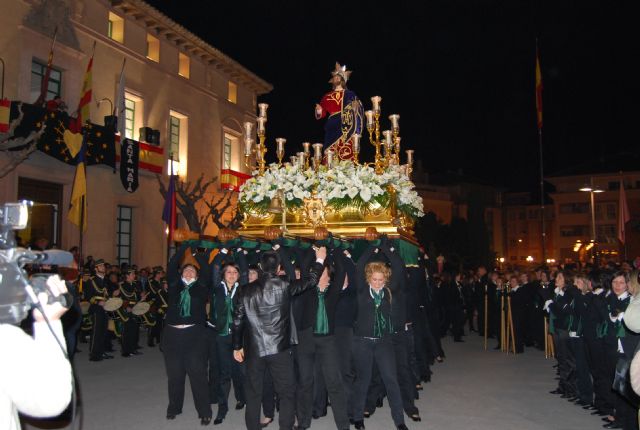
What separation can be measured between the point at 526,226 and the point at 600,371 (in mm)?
75045

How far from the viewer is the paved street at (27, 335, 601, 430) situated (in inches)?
268

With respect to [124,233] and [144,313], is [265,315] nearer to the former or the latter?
[144,313]

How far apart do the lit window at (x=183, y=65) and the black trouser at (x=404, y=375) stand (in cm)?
2226

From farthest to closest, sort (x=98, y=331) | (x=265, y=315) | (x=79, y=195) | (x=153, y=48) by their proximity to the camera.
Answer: (x=153, y=48)
(x=79, y=195)
(x=98, y=331)
(x=265, y=315)

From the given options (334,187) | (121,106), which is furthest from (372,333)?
(121,106)

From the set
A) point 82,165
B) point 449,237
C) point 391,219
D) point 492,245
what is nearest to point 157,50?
point 82,165

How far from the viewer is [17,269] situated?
7.06 feet

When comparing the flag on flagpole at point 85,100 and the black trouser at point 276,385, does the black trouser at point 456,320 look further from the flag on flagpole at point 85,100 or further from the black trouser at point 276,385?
the flag on flagpole at point 85,100

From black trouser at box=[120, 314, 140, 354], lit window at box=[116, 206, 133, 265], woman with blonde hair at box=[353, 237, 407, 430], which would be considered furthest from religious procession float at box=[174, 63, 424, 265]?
lit window at box=[116, 206, 133, 265]

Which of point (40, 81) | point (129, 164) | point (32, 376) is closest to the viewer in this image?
point (32, 376)

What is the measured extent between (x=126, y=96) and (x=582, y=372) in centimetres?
1984

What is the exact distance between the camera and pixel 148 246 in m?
23.2

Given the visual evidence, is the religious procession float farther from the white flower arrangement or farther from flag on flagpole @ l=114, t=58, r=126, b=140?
flag on flagpole @ l=114, t=58, r=126, b=140

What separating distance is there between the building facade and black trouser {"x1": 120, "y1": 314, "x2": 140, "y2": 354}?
5.45 meters
